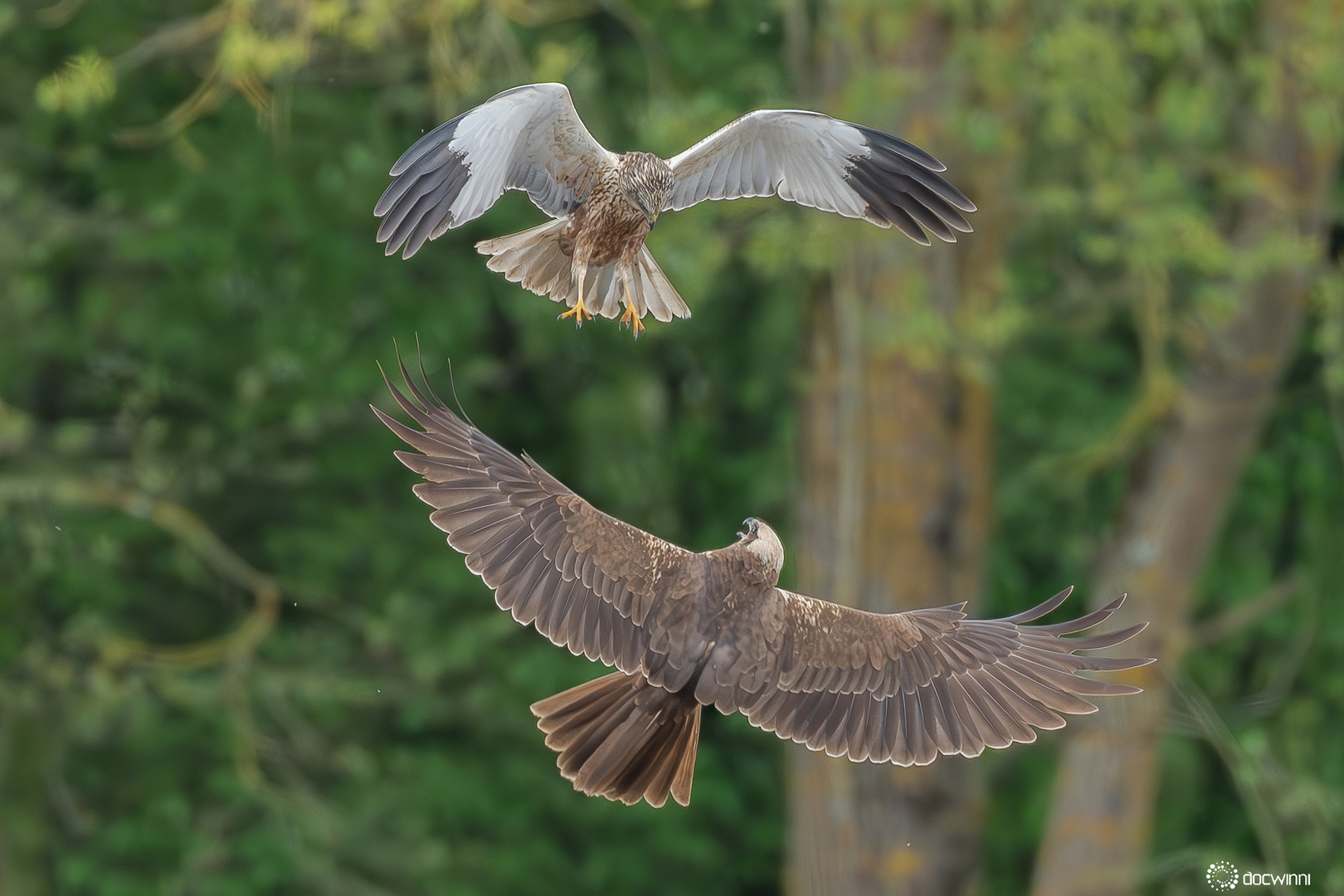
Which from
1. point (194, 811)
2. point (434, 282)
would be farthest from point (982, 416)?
point (194, 811)

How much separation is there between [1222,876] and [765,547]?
7.92 m

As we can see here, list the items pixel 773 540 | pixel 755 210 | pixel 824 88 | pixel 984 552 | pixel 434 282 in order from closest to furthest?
pixel 773 540, pixel 755 210, pixel 824 88, pixel 984 552, pixel 434 282

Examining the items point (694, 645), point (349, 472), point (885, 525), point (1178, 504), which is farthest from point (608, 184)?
point (349, 472)

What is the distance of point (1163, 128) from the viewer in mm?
10125

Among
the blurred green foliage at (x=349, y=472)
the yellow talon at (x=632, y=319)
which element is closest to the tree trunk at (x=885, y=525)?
the blurred green foliage at (x=349, y=472)

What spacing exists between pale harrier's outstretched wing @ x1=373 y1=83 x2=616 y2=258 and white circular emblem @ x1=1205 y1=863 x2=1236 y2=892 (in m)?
7.65

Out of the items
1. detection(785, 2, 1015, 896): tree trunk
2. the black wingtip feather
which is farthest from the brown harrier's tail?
detection(785, 2, 1015, 896): tree trunk

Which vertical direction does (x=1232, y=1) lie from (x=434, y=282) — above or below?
above

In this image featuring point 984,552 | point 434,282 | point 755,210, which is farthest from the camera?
point 434,282

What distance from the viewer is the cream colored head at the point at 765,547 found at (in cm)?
359

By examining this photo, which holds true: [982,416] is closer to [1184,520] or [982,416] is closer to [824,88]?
[1184,520]

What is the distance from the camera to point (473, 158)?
353 centimetres

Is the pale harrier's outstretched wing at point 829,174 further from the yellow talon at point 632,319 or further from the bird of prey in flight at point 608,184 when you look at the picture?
the yellow talon at point 632,319

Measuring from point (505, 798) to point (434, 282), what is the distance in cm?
339
